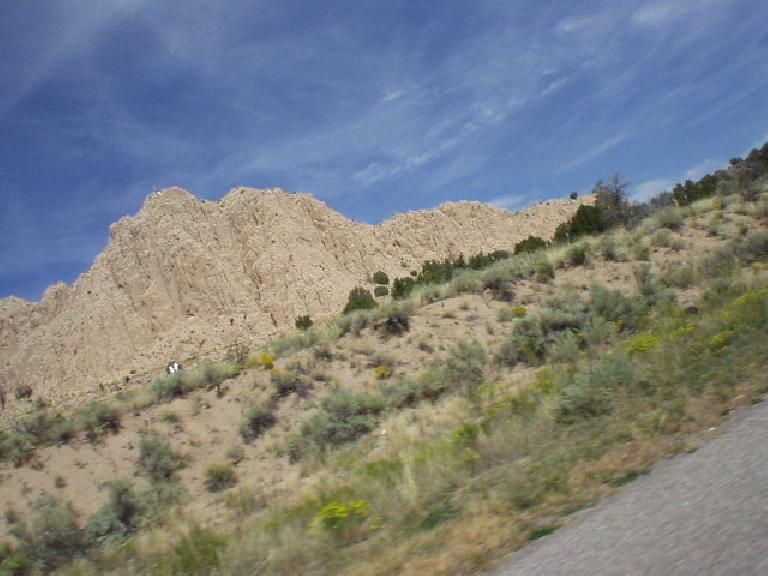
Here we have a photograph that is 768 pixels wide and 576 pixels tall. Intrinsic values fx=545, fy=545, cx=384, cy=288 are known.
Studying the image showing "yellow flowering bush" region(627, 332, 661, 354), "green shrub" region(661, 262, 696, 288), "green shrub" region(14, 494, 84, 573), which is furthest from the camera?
"green shrub" region(661, 262, 696, 288)

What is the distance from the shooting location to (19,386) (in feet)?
205

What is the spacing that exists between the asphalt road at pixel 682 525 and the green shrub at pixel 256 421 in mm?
10393

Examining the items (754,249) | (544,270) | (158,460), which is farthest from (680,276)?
(158,460)

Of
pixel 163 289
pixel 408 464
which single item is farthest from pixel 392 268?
pixel 408 464

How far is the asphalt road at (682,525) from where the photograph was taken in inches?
122

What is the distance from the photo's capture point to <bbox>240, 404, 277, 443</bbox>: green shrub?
44.9ft

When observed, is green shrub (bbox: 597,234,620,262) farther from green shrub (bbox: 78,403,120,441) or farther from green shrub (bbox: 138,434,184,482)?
green shrub (bbox: 78,403,120,441)

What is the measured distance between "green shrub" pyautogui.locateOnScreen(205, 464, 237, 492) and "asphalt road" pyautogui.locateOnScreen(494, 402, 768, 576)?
854 centimetres

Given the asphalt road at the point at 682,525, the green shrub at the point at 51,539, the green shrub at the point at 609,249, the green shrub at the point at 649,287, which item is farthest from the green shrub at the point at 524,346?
the green shrub at the point at 51,539

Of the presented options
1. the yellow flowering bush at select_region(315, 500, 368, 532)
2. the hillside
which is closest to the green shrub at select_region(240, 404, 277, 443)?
the hillside

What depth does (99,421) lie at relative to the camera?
14469 mm

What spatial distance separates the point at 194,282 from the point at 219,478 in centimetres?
5126

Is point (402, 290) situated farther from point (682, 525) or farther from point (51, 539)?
point (682, 525)

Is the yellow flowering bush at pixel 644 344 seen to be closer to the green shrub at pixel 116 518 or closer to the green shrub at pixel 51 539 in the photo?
the green shrub at pixel 116 518
